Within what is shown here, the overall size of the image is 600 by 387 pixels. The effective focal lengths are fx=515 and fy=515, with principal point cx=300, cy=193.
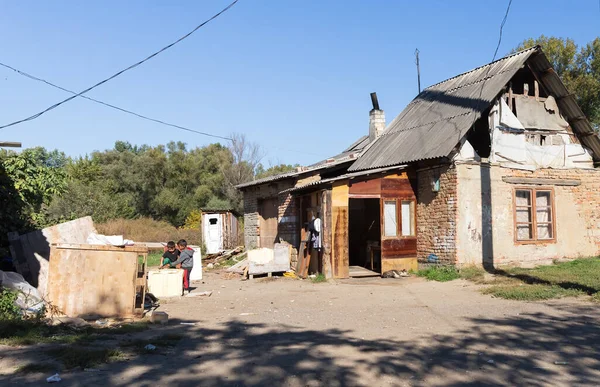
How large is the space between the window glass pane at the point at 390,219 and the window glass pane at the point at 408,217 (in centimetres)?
32

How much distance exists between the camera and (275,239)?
19.5m

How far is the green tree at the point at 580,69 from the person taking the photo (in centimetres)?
2838

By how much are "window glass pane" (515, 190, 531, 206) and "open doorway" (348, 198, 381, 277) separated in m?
4.59

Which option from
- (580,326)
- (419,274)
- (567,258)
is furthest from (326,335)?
(567,258)

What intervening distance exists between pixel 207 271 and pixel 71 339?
12.7m

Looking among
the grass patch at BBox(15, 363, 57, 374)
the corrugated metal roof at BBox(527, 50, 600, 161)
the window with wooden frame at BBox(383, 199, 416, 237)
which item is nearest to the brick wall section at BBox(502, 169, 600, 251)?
the corrugated metal roof at BBox(527, 50, 600, 161)

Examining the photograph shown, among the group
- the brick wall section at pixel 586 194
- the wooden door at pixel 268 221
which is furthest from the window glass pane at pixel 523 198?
the wooden door at pixel 268 221

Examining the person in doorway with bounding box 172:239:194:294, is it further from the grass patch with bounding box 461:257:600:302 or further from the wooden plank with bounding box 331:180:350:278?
the grass patch with bounding box 461:257:600:302

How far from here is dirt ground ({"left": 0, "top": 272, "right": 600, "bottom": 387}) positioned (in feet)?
17.7

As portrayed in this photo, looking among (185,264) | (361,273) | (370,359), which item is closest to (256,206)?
(361,273)

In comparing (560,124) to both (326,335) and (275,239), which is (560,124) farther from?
(326,335)

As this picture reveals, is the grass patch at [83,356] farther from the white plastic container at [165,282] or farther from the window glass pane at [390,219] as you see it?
the window glass pane at [390,219]

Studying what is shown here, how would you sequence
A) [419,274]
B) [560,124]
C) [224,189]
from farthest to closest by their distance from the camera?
1. [224,189]
2. [560,124]
3. [419,274]

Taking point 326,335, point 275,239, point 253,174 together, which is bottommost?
point 326,335
